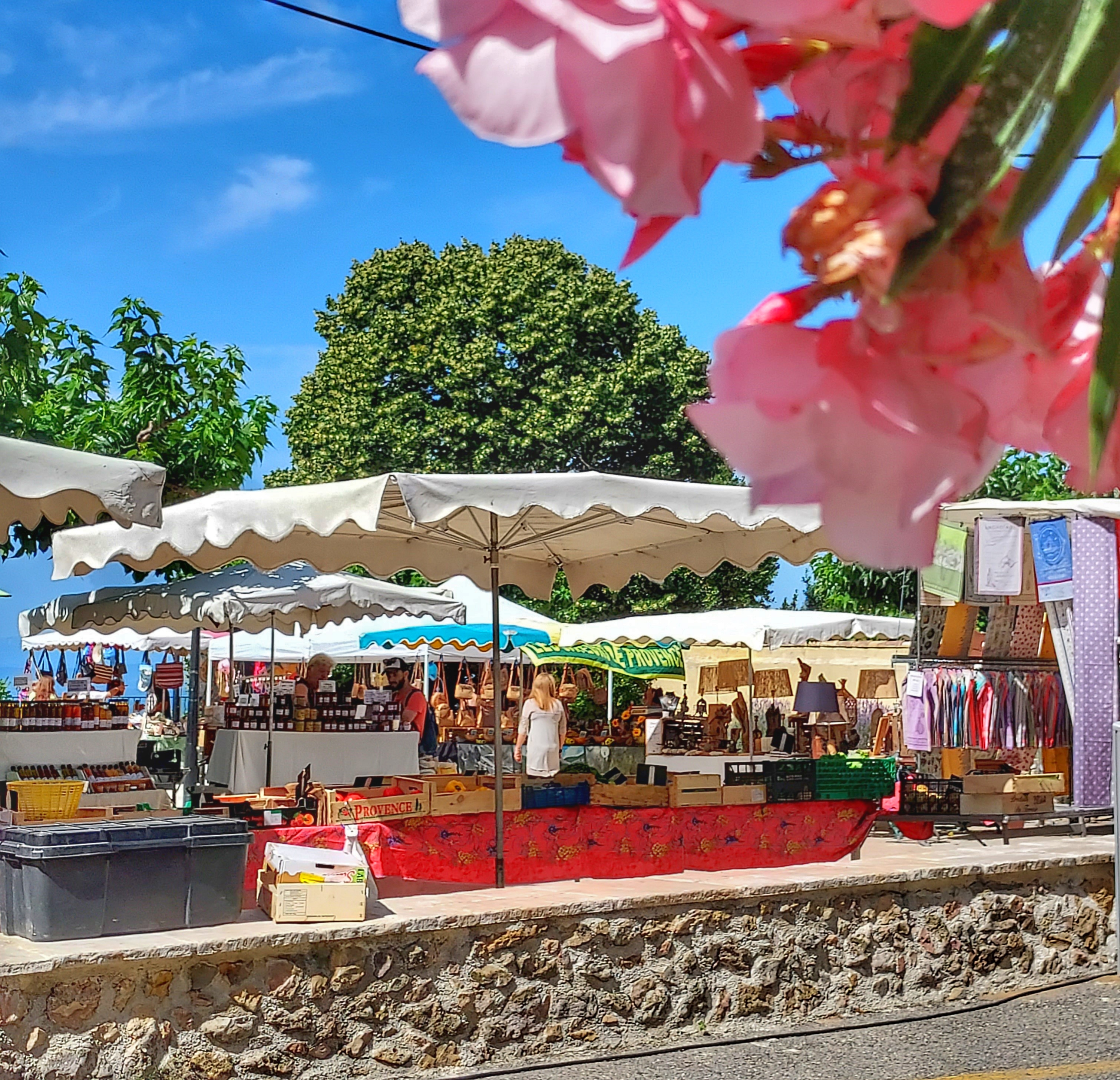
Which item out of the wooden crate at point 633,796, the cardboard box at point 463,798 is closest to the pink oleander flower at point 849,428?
the cardboard box at point 463,798

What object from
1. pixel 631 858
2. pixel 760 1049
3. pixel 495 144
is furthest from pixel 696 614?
pixel 495 144

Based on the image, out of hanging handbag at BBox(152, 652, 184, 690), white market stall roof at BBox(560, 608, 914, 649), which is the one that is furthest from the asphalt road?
hanging handbag at BBox(152, 652, 184, 690)

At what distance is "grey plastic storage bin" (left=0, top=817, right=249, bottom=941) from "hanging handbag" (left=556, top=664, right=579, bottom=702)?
42.7 ft

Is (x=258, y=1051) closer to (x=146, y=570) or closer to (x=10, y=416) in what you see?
(x=146, y=570)

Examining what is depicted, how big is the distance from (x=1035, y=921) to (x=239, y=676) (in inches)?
749

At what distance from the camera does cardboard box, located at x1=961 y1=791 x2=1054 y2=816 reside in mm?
9117

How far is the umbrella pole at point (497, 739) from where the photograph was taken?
6.95m

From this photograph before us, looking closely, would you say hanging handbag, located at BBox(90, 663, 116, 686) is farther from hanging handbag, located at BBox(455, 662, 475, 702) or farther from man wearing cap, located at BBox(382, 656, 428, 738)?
hanging handbag, located at BBox(455, 662, 475, 702)

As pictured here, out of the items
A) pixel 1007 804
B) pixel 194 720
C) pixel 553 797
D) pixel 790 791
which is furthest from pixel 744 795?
pixel 194 720

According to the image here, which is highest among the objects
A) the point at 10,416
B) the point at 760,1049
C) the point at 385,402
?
the point at 385,402

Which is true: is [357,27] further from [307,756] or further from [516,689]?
[516,689]

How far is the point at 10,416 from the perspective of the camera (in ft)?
39.1

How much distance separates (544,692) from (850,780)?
244 centimetres

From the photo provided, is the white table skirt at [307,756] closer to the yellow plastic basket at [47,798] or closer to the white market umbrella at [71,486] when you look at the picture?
the yellow plastic basket at [47,798]
